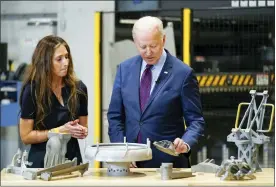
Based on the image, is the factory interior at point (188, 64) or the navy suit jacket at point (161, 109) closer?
the factory interior at point (188, 64)

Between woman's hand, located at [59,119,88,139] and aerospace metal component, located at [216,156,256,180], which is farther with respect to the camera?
woman's hand, located at [59,119,88,139]

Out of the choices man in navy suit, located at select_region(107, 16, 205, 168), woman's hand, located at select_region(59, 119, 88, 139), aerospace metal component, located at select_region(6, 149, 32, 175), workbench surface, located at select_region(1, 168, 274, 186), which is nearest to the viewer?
workbench surface, located at select_region(1, 168, 274, 186)

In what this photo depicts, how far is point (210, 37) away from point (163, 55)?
6.75 ft

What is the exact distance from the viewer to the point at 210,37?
5.48 metres

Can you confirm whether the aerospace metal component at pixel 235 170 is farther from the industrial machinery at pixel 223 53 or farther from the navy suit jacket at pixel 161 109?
the industrial machinery at pixel 223 53

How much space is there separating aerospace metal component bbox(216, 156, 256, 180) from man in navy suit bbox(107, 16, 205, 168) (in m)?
0.40

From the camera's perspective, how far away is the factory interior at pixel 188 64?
3021 mm

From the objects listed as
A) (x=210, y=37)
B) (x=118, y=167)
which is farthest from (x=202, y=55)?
(x=118, y=167)

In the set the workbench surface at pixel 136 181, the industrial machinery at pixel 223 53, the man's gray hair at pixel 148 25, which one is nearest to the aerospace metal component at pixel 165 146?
the workbench surface at pixel 136 181

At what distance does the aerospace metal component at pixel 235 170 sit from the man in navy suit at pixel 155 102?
40 cm

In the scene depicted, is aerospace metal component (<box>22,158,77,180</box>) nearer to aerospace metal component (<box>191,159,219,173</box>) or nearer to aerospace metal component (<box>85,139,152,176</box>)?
aerospace metal component (<box>85,139,152,176</box>)

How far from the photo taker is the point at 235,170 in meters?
2.94

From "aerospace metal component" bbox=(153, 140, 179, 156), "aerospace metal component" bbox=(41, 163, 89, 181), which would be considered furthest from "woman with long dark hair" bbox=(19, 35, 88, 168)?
"aerospace metal component" bbox=(153, 140, 179, 156)

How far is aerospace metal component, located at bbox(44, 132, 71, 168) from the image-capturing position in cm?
318
